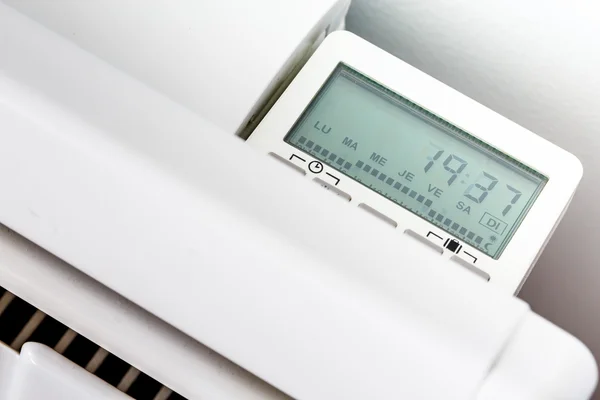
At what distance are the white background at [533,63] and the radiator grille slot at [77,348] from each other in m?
0.31

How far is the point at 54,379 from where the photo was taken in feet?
1.05

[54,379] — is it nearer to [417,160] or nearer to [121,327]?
[121,327]

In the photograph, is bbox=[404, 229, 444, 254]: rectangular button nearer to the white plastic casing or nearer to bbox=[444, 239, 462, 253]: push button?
bbox=[444, 239, 462, 253]: push button

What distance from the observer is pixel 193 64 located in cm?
39

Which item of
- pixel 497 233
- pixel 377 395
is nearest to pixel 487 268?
pixel 497 233

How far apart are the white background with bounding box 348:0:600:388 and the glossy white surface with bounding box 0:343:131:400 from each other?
0.33m

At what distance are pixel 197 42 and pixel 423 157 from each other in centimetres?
14

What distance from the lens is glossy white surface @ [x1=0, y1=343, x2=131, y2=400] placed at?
0.32 metres

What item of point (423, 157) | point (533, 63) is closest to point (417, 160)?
point (423, 157)

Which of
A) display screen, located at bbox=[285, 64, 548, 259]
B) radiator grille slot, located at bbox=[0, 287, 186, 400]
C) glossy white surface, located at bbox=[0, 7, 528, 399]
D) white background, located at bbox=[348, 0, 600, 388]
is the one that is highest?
white background, located at bbox=[348, 0, 600, 388]

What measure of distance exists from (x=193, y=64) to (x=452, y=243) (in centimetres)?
17

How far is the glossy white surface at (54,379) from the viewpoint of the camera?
321 millimetres

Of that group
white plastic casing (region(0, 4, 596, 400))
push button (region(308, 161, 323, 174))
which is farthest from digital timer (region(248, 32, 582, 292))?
white plastic casing (region(0, 4, 596, 400))

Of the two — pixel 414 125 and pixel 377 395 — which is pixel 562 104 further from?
pixel 377 395
